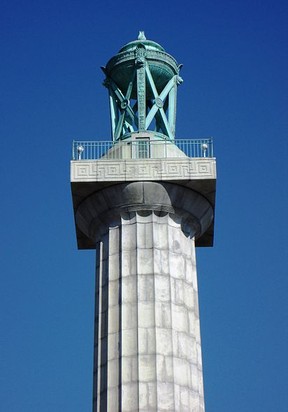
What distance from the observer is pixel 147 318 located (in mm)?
29375

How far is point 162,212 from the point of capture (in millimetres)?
31297

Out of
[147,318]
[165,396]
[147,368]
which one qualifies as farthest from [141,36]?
[165,396]

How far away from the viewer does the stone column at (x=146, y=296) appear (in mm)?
28500

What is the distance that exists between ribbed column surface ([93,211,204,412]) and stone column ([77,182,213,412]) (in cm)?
3

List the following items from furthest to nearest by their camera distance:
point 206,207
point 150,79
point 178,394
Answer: point 150,79 → point 206,207 → point 178,394

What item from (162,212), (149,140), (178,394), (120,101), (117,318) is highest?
(120,101)

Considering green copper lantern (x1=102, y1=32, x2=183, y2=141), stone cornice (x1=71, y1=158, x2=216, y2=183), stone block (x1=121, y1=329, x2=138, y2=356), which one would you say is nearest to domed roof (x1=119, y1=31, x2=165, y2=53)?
green copper lantern (x1=102, y1=32, x2=183, y2=141)

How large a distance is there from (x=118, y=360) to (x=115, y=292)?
2377mm

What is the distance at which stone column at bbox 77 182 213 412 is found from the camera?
28.5 m

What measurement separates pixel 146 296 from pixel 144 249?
169cm

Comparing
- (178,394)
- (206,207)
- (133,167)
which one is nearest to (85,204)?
(133,167)

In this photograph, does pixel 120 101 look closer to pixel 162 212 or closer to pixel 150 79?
pixel 150 79

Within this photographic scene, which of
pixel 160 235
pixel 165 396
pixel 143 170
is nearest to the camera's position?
pixel 165 396

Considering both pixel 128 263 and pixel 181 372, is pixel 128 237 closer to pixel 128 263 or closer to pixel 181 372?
→ pixel 128 263
